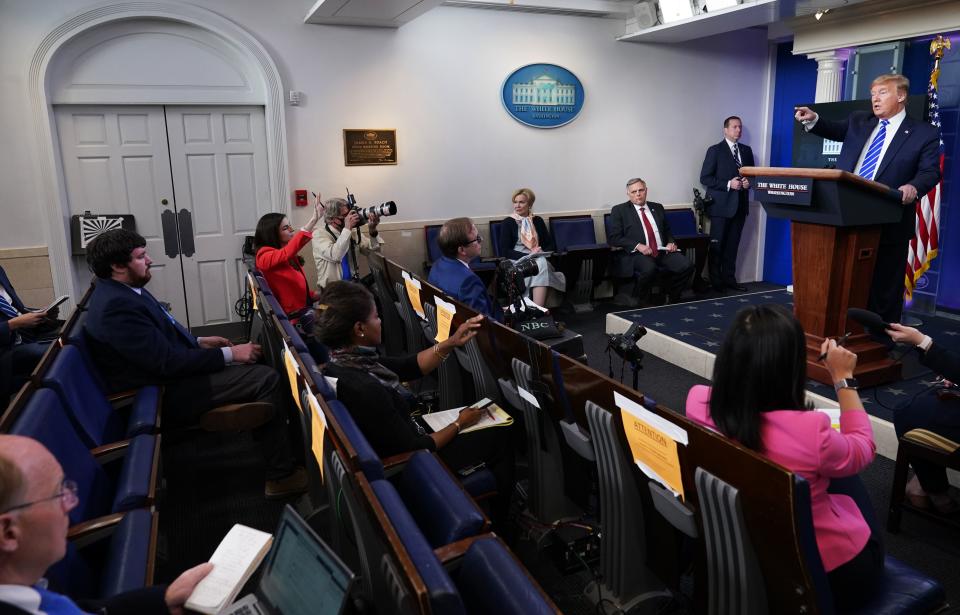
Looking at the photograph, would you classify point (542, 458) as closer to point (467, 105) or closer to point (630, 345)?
point (630, 345)

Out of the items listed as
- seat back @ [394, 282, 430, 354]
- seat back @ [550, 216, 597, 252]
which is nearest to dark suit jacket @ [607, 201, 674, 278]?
seat back @ [550, 216, 597, 252]

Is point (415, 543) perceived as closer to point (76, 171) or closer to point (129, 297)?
point (129, 297)

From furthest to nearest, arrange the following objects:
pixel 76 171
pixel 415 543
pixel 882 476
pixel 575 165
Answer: pixel 575 165 → pixel 76 171 → pixel 882 476 → pixel 415 543

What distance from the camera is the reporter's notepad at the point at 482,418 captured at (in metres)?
2.33

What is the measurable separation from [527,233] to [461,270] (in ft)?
9.73

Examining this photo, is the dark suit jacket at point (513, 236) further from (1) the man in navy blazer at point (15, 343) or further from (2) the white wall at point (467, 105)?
(1) the man in navy blazer at point (15, 343)

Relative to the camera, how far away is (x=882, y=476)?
3.07m

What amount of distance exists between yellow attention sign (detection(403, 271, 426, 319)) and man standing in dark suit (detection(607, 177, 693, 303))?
3189 millimetres

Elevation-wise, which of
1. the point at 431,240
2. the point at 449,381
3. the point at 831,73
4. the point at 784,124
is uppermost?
the point at 831,73

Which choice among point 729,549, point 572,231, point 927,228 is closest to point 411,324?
point 729,549

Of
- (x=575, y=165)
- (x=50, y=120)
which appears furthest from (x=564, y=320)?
(x=50, y=120)

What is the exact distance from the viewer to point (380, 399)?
203 centimetres

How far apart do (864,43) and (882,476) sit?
172 inches

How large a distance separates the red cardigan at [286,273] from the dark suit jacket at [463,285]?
3.36 ft
